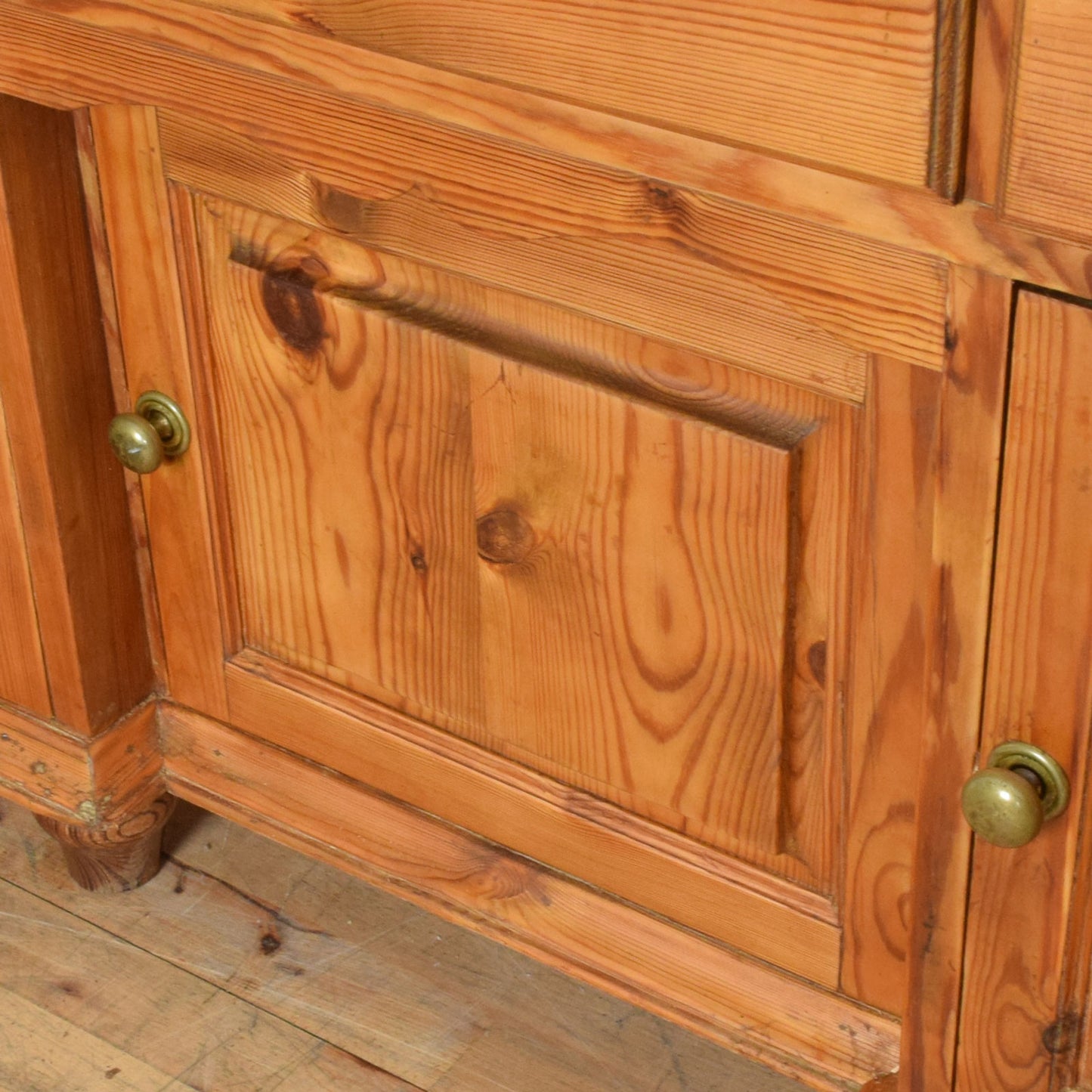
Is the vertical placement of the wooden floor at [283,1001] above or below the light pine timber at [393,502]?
below

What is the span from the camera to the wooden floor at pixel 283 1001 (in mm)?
1173

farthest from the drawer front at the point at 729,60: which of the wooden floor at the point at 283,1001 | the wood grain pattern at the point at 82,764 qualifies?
the wooden floor at the point at 283,1001

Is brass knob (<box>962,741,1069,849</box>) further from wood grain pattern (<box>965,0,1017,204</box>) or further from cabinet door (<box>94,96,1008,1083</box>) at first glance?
wood grain pattern (<box>965,0,1017,204</box>)

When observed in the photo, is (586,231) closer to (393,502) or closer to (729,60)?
(729,60)

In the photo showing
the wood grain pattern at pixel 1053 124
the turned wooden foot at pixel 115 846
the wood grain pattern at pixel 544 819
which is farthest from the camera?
the turned wooden foot at pixel 115 846

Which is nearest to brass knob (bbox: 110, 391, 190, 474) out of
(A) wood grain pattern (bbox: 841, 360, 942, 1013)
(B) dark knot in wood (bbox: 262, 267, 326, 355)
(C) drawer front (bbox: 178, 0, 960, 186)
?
(B) dark knot in wood (bbox: 262, 267, 326, 355)

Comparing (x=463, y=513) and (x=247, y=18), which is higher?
(x=247, y=18)

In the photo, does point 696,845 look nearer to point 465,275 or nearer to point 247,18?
point 465,275

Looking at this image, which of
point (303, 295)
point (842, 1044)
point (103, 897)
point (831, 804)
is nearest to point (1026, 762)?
point (831, 804)

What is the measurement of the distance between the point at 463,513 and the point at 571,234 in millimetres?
196

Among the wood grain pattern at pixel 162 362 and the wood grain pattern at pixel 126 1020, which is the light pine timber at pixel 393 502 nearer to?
the wood grain pattern at pixel 162 362

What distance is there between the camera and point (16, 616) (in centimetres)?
116

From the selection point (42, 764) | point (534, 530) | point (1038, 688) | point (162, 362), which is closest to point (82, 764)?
point (42, 764)

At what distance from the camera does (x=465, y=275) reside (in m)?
0.88
